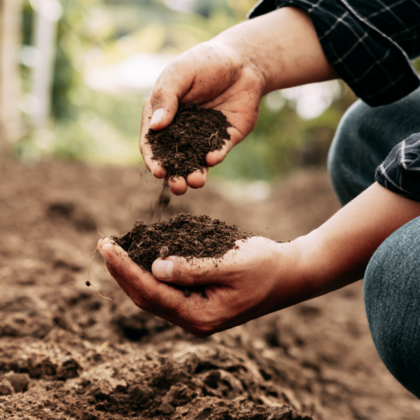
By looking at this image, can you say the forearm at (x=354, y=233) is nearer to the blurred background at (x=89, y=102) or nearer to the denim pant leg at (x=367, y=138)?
the denim pant leg at (x=367, y=138)

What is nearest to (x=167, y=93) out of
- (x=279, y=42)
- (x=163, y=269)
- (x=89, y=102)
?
(x=279, y=42)

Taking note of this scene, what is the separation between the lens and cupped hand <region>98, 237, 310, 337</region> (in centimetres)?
114

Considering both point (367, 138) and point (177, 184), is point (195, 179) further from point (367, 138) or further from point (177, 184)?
point (367, 138)

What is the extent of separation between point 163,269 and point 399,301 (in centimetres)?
60

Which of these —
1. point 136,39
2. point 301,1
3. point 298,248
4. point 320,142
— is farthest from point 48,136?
point 136,39

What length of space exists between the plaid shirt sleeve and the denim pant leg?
0.37ft

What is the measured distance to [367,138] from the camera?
71.5 inches

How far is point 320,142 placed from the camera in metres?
8.30

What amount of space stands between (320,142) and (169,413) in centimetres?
765

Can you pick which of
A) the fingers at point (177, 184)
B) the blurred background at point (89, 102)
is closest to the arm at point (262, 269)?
the fingers at point (177, 184)

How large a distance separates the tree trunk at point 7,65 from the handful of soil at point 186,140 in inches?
146

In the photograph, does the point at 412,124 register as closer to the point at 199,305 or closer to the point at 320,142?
the point at 199,305

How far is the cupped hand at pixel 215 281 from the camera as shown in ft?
3.73

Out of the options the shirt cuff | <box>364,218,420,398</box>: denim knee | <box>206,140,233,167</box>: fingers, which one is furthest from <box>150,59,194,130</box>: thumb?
<box>364,218,420,398</box>: denim knee
